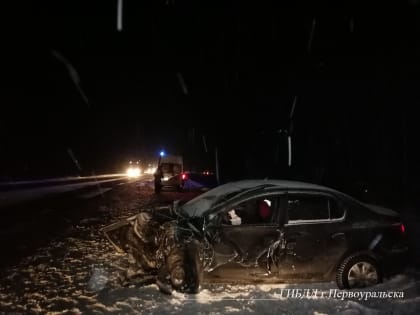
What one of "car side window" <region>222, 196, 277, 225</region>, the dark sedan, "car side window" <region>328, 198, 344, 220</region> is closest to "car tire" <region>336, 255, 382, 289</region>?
the dark sedan

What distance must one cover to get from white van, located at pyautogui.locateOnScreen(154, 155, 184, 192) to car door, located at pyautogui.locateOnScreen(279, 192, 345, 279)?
57.1ft

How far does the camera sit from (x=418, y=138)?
17109mm

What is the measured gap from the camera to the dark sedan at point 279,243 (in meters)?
5.36

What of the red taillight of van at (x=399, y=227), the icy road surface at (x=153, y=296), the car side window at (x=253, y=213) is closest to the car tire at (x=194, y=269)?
the icy road surface at (x=153, y=296)

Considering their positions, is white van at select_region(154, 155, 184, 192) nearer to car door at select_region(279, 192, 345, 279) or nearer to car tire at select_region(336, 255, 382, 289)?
car door at select_region(279, 192, 345, 279)

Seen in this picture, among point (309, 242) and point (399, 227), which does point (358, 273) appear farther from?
point (399, 227)

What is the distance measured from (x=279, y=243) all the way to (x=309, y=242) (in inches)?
17.1

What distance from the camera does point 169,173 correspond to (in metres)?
24.1

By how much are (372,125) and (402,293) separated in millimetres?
16295

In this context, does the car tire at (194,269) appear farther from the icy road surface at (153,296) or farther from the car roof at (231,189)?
the car roof at (231,189)

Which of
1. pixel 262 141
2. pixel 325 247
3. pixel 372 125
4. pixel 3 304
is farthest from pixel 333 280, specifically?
pixel 262 141

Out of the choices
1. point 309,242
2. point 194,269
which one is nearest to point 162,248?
point 194,269

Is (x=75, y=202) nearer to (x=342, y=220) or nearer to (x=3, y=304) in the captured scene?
(x=3, y=304)

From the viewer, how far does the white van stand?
2264 centimetres
